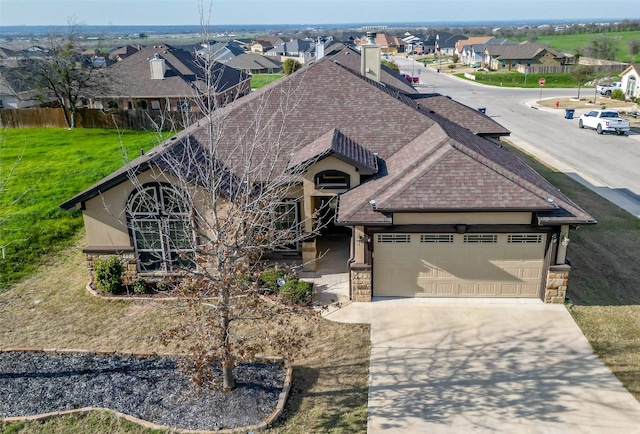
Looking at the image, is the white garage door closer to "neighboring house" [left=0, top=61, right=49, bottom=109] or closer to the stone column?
the stone column

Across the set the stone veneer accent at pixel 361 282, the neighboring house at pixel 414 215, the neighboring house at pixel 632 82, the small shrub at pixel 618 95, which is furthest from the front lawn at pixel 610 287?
the neighboring house at pixel 632 82

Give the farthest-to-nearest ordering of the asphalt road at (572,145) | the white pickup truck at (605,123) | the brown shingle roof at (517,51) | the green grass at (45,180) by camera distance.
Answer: the brown shingle roof at (517,51) → the white pickup truck at (605,123) → the asphalt road at (572,145) → the green grass at (45,180)

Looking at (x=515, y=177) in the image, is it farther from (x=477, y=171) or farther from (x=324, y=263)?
(x=324, y=263)

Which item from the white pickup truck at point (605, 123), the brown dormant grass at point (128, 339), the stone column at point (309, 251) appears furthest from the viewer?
the white pickup truck at point (605, 123)

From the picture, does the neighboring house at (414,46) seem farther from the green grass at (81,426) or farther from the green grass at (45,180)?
the green grass at (81,426)

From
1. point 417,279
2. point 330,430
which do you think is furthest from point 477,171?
point 330,430

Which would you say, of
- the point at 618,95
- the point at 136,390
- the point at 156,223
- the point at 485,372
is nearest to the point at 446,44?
the point at 618,95
